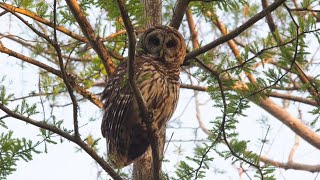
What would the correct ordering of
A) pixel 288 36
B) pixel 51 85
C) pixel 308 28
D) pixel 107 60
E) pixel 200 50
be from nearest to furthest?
1. pixel 308 28
2. pixel 288 36
3. pixel 200 50
4. pixel 107 60
5. pixel 51 85

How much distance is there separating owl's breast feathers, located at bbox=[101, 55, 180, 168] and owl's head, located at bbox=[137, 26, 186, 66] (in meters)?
0.10

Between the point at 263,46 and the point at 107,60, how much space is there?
1.06 meters

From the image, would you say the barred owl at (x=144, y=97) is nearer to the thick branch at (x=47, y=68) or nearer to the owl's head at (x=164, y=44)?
the owl's head at (x=164, y=44)

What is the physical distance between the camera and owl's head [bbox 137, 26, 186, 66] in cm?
345

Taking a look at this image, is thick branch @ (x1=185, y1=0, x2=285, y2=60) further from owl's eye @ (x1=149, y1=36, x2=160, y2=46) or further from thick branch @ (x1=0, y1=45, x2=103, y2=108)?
thick branch @ (x1=0, y1=45, x2=103, y2=108)

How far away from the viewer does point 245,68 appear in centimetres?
304

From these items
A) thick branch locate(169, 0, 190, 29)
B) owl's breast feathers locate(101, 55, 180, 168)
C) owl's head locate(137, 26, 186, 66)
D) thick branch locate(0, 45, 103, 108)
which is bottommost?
owl's breast feathers locate(101, 55, 180, 168)

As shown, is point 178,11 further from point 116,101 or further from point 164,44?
point 116,101

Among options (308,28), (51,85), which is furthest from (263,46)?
(51,85)

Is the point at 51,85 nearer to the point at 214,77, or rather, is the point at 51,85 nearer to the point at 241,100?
the point at 214,77

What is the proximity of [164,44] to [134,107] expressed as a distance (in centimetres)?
52

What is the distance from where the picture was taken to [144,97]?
3152 millimetres

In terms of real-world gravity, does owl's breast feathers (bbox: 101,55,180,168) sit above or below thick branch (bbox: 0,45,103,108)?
A: below

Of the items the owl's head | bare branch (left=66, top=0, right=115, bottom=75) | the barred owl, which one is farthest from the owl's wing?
the owl's head
